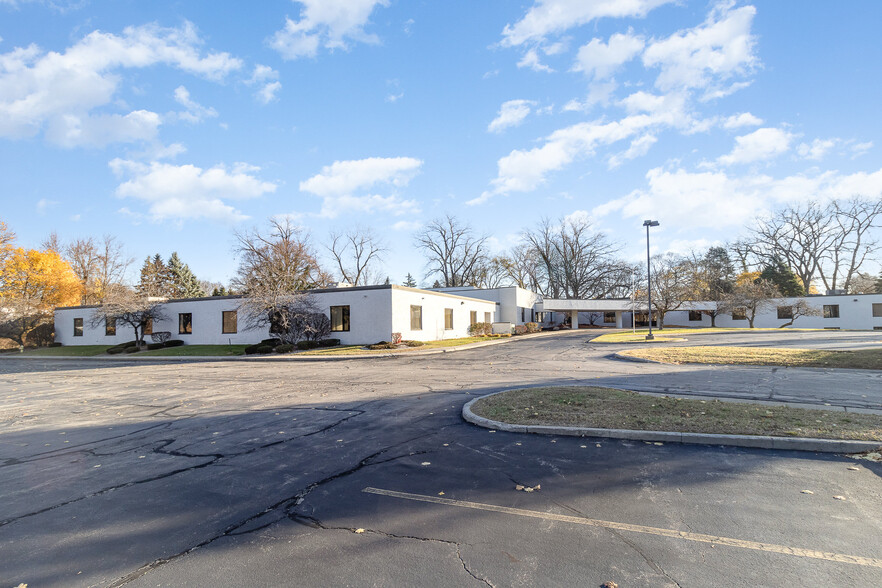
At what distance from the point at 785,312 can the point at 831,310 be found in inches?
159

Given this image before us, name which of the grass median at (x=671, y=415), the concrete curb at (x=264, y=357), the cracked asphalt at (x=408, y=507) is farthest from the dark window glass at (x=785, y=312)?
the grass median at (x=671, y=415)

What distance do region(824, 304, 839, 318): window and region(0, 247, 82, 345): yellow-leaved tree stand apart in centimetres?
7619

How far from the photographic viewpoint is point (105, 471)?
547 cm

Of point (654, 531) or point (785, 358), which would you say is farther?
point (785, 358)

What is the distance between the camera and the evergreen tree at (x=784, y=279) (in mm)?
54688

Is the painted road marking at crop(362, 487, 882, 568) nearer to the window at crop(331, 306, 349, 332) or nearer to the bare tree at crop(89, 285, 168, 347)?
the window at crop(331, 306, 349, 332)

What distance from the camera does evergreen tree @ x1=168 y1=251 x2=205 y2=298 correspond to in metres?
56.3

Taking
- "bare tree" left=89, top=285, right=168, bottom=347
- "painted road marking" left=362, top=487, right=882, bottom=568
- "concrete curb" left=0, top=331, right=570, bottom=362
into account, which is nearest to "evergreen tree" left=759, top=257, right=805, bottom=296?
"concrete curb" left=0, top=331, right=570, bottom=362

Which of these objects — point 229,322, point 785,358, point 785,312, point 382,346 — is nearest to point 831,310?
point 785,312

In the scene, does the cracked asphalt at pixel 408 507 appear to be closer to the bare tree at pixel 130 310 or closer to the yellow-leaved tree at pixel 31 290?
the bare tree at pixel 130 310

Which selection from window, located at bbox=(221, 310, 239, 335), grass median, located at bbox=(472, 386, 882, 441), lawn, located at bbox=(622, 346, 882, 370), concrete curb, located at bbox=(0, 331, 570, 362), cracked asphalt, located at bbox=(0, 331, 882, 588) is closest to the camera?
cracked asphalt, located at bbox=(0, 331, 882, 588)

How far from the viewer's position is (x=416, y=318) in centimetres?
3008

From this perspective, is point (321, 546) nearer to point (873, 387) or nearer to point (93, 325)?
point (873, 387)

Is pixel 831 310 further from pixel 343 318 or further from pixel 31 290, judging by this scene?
pixel 31 290
